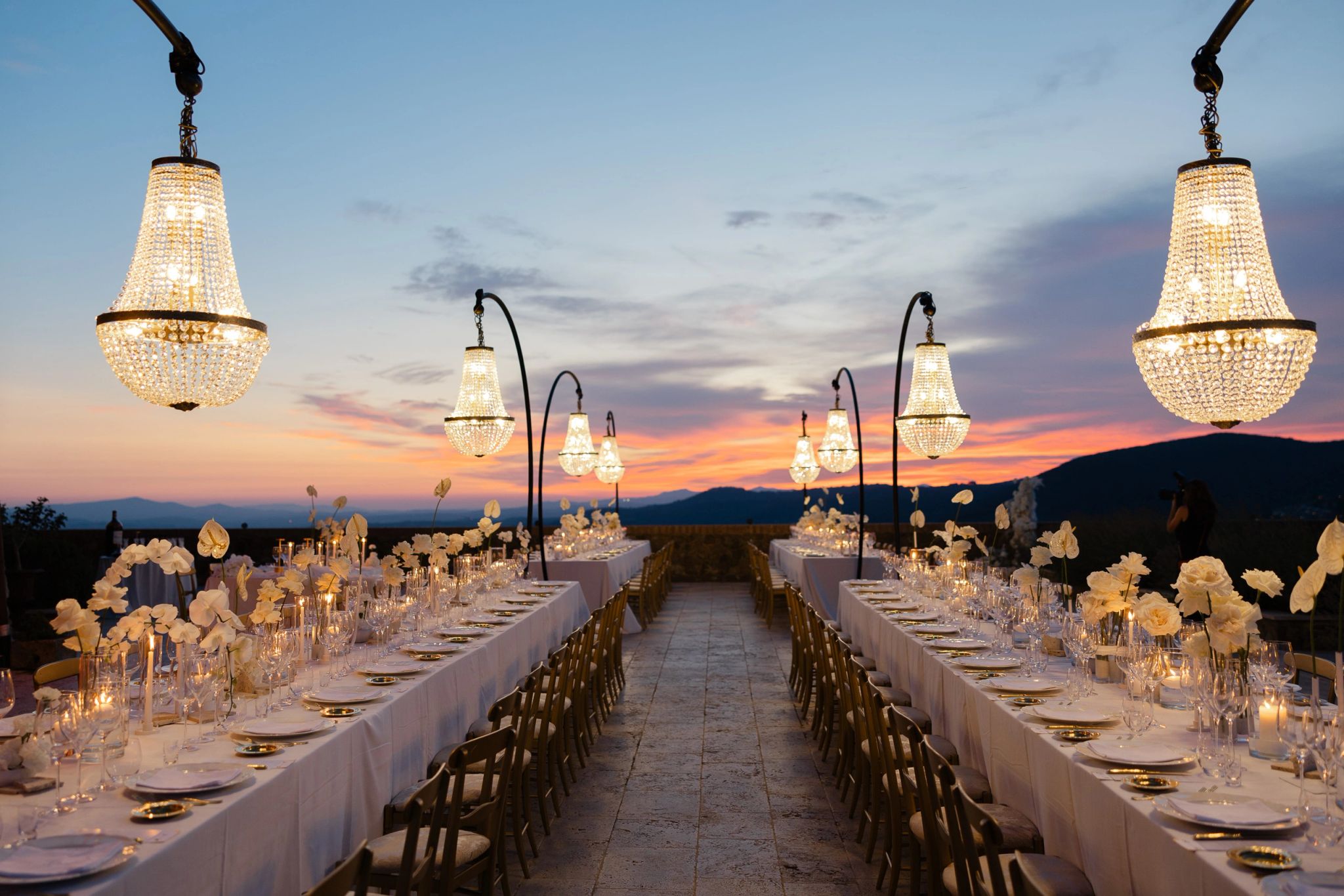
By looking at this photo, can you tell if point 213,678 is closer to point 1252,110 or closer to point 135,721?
point 135,721

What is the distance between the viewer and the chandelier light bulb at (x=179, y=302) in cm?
376

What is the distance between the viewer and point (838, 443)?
12391 mm

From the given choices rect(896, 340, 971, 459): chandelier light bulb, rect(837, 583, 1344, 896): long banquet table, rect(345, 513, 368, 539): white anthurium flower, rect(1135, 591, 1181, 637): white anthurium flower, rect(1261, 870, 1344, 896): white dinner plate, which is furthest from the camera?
rect(896, 340, 971, 459): chandelier light bulb

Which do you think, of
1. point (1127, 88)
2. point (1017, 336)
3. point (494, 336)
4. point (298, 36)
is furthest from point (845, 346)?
point (298, 36)

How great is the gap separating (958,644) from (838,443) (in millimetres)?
7411

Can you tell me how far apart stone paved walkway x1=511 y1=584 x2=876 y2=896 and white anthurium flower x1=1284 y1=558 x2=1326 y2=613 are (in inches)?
85.3

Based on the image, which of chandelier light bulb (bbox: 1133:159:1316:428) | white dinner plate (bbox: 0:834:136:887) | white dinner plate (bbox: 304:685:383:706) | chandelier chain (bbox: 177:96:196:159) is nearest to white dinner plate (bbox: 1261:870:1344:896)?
chandelier light bulb (bbox: 1133:159:1316:428)

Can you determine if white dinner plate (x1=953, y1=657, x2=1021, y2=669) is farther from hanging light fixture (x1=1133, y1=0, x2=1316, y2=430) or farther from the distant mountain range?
the distant mountain range

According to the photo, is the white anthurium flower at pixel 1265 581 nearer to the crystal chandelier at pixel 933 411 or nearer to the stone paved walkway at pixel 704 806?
the stone paved walkway at pixel 704 806

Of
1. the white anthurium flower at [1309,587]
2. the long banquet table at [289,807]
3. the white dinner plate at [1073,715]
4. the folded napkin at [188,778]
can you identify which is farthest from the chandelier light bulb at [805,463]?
the folded napkin at [188,778]

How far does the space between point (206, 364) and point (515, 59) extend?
6.99m

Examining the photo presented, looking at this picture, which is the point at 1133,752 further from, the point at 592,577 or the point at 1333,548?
the point at 592,577

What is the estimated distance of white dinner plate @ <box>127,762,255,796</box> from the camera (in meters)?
2.47

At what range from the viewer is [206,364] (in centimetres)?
395
